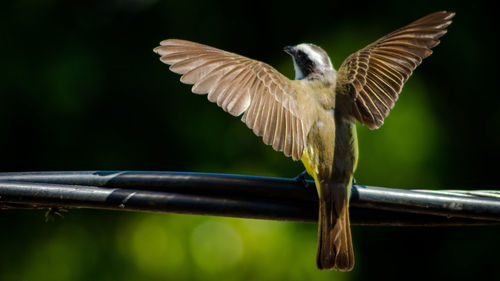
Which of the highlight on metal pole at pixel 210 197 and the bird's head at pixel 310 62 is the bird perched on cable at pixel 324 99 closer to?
the bird's head at pixel 310 62

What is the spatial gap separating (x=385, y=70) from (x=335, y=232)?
1.02 metres

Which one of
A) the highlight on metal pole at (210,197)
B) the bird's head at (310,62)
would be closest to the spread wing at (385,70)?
the bird's head at (310,62)

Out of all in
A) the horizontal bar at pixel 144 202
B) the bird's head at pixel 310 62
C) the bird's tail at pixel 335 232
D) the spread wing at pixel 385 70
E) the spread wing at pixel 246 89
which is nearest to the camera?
the horizontal bar at pixel 144 202

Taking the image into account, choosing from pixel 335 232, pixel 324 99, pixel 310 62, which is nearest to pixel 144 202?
pixel 335 232

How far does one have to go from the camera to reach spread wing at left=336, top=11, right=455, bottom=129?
3521 millimetres

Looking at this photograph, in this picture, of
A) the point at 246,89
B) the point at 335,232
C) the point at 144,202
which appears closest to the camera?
the point at 144,202

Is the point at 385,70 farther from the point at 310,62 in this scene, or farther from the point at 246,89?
the point at 246,89

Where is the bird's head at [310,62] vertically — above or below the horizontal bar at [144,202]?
above

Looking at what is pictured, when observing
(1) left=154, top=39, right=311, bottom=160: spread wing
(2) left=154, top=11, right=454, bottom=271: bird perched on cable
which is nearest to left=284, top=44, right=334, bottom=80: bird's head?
(2) left=154, top=11, right=454, bottom=271: bird perched on cable

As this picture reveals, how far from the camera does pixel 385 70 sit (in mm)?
3648

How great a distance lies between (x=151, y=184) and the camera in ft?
7.97

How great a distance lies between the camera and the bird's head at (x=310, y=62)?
13.0 feet

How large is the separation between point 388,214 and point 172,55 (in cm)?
127

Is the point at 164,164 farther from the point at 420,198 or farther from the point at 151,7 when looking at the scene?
the point at 420,198
